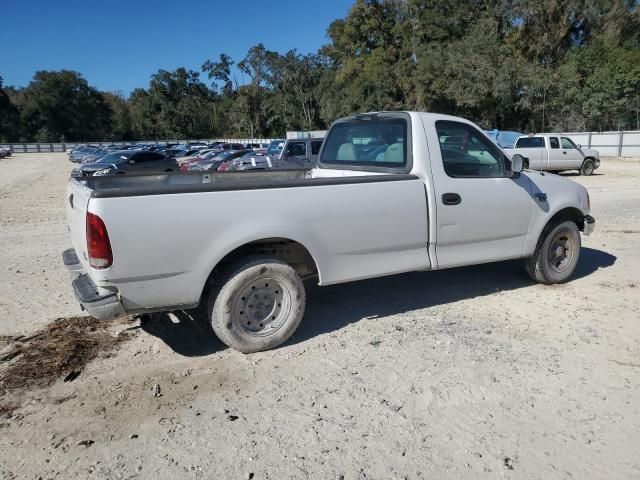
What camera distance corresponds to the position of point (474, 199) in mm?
5027

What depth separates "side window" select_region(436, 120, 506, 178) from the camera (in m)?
5.00

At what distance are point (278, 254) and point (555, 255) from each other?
3.63m

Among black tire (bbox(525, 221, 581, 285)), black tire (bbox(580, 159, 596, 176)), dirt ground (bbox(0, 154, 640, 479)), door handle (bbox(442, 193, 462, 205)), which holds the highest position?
door handle (bbox(442, 193, 462, 205))

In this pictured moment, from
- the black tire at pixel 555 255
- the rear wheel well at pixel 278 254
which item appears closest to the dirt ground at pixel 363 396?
the black tire at pixel 555 255

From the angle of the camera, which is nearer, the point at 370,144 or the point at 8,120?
the point at 370,144

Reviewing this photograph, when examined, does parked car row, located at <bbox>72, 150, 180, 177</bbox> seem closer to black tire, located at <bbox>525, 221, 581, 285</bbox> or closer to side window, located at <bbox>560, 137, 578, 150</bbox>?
side window, located at <bbox>560, 137, 578, 150</bbox>

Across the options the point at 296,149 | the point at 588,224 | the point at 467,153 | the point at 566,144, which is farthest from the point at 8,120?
the point at 588,224

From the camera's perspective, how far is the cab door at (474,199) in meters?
4.89

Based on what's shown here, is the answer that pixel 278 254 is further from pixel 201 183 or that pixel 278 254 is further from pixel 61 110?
pixel 61 110

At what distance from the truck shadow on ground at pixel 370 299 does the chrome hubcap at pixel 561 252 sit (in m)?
0.40

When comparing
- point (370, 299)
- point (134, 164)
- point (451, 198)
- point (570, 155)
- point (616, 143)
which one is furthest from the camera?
point (616, 143)

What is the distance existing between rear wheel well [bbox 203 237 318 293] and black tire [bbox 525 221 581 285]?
295 cm

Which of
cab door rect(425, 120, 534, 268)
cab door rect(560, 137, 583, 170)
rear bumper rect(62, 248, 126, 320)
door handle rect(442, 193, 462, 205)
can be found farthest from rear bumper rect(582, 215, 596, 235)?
cab door rect(560, 137, 583, 170)

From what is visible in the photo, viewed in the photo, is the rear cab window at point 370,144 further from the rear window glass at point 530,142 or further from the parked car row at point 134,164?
the parked car row at point 134,164
